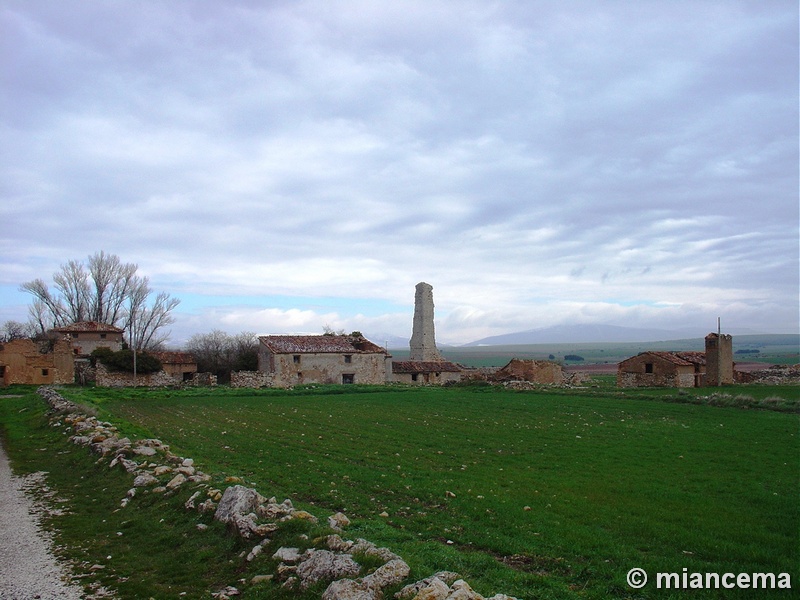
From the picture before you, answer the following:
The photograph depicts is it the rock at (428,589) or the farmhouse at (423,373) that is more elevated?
the rock at (428,589)

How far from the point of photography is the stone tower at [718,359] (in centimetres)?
4559

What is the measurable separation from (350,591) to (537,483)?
7663mm

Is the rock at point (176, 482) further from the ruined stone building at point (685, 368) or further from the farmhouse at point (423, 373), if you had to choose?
the farmhouse at point (423, 373)

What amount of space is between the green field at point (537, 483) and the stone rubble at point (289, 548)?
0.37 m

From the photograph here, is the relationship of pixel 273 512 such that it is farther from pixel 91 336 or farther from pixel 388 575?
pixel 91 336

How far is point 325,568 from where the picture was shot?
21.6 feet

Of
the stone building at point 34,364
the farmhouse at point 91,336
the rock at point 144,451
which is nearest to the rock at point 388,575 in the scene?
the rock at point 144,451

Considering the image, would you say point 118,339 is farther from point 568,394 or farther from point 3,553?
point 3,553

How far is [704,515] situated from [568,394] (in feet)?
101

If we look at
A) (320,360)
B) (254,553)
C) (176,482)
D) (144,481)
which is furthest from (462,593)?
(320,360)

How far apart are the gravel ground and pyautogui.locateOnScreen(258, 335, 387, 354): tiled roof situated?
43.0m

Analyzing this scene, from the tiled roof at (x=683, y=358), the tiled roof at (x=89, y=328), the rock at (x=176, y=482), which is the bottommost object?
the rock at (x=176, y=482)

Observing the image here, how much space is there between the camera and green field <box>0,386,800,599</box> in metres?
7.72

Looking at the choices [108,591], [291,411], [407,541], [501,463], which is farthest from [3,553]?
[291,411]
